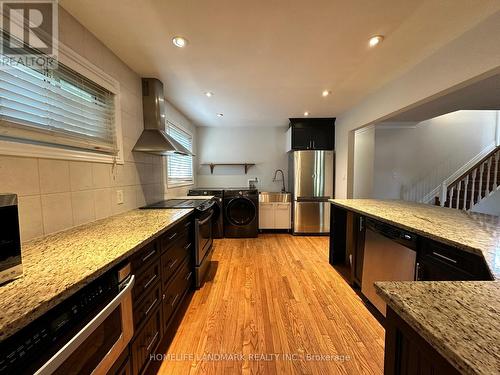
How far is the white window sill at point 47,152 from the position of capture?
40.8 inches

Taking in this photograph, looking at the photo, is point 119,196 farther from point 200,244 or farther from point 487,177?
point 487,177

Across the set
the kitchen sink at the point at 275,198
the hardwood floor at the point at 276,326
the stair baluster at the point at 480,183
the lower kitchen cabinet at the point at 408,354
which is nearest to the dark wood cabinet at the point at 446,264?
the lower kitchen cabinet at the point at 408,354

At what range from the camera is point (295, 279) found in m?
2.50

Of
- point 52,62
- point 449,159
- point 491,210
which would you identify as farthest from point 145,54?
point 491,210

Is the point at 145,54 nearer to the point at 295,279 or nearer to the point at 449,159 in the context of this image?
the point at 295,279

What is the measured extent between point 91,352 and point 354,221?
91.3 inches

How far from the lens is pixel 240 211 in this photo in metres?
4.21

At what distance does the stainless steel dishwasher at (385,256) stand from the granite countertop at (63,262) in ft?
5.81

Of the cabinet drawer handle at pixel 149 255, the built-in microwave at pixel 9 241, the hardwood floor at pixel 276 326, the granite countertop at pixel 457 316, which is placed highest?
the built-in microwave at pixel 9 241

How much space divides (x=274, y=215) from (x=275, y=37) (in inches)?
128

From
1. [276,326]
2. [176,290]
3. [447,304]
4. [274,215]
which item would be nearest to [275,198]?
[274,215]

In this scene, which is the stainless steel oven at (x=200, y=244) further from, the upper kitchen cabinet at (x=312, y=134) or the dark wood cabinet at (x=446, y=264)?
the upper kitchen cabinet at (x=312, y=134)

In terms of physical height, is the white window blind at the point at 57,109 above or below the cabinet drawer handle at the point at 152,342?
above

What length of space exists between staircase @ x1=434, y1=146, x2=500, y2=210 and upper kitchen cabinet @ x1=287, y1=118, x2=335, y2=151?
3.09 meters
